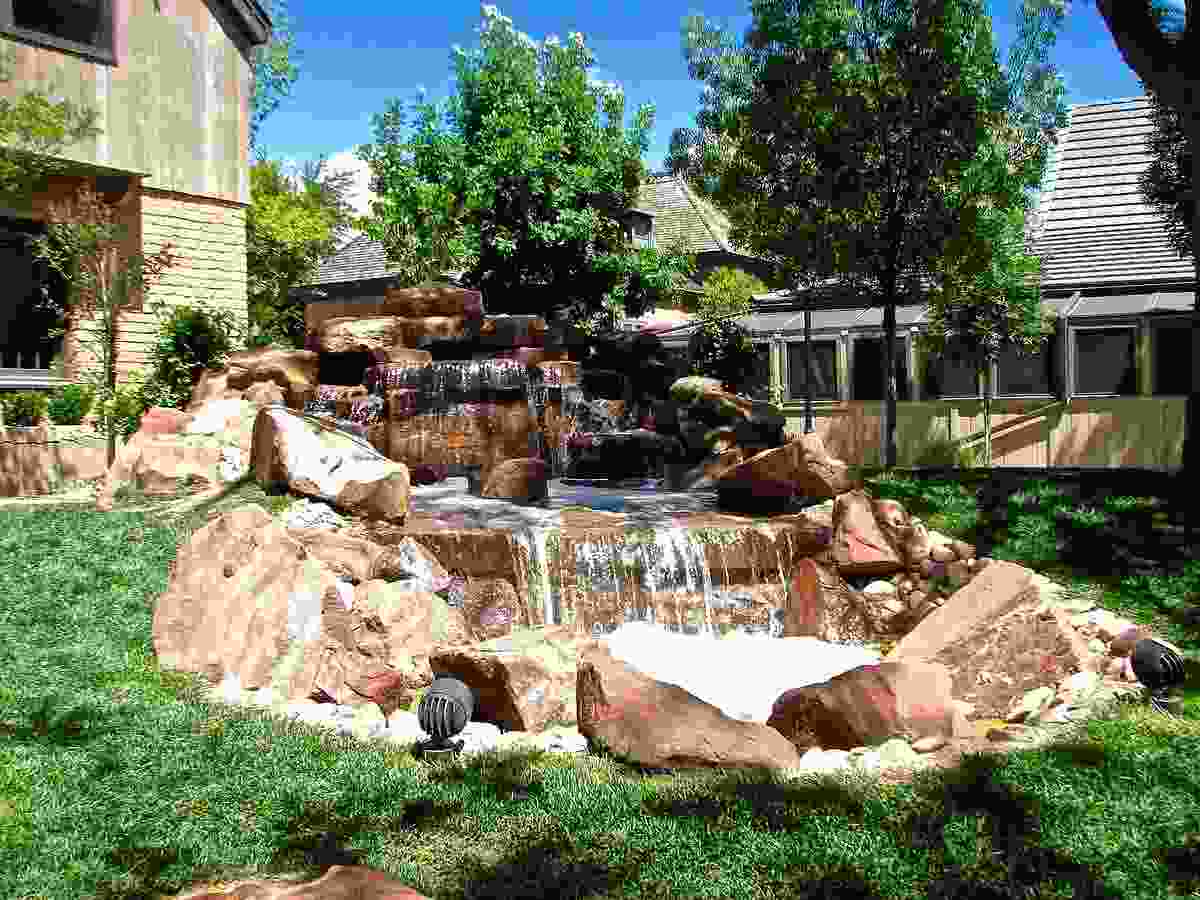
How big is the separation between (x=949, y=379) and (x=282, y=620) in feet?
57.8

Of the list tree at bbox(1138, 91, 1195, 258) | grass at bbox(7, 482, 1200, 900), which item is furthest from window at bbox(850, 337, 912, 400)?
grass at bbox(7, 482, 1200, 900)

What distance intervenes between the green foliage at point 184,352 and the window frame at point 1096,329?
15.6 m

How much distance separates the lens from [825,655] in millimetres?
9102

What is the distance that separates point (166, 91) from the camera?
18453 mm

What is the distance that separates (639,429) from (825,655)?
8456 mm

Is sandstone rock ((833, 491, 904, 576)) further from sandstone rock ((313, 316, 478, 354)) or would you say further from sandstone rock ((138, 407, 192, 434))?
sandstone rock ((313, 316, 478, 354))

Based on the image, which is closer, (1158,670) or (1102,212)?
(1158,670)

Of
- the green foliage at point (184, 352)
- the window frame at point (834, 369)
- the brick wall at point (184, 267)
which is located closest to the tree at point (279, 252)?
the brick wall at point (184, 267)

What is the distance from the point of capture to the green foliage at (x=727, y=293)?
23109 mm

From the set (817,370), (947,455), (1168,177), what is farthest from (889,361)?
(817,370)

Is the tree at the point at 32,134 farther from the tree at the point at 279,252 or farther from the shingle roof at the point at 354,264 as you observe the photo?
the shingle roof at the point at 354,264

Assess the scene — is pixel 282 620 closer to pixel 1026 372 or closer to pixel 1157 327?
pixel 1026 372

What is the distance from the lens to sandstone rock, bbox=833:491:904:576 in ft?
33.0

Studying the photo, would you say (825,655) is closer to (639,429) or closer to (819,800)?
(819,800)
